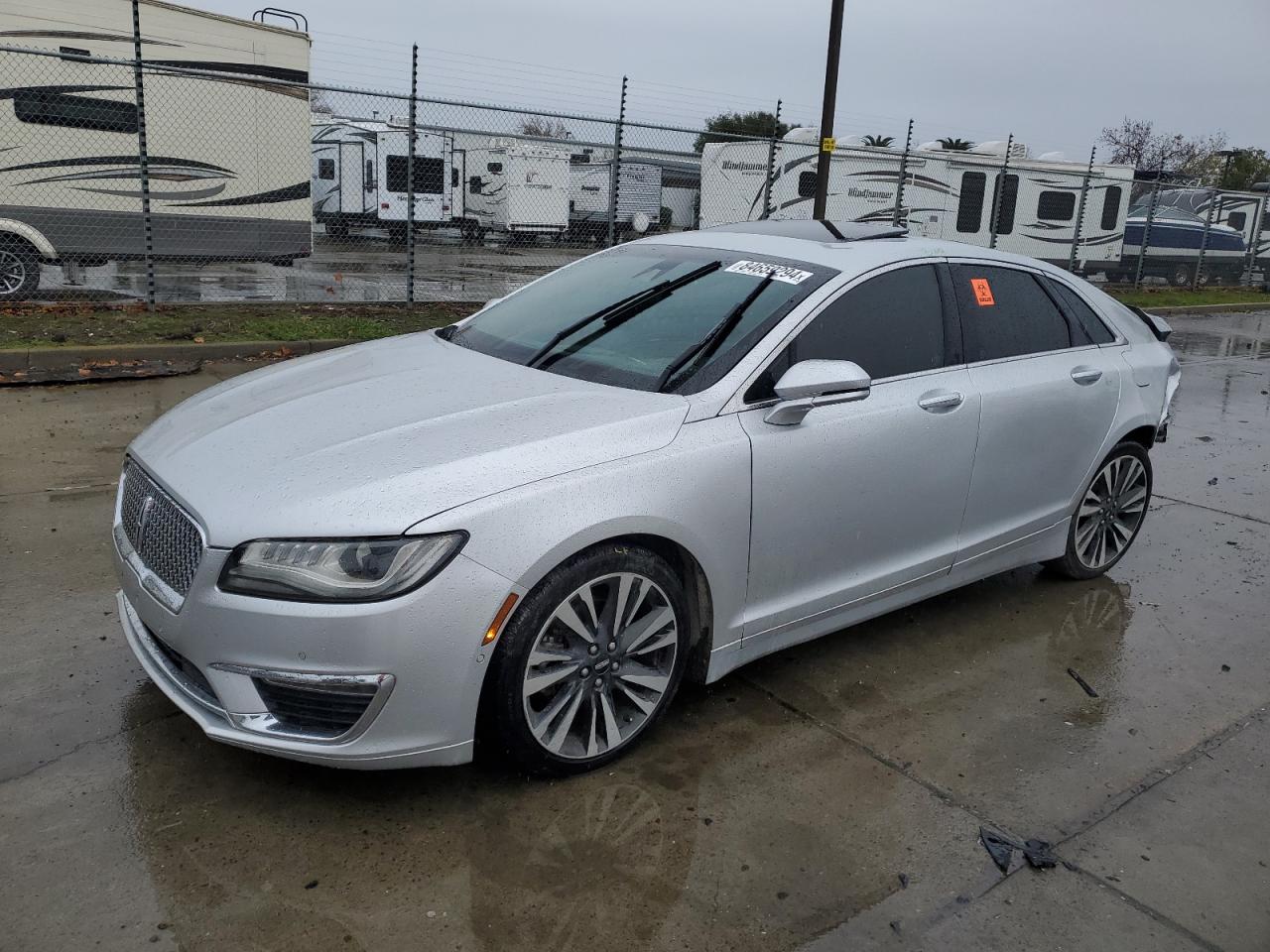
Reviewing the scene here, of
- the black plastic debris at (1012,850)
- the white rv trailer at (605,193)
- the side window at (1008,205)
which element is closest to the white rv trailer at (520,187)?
the white rv trailer at (605,193)

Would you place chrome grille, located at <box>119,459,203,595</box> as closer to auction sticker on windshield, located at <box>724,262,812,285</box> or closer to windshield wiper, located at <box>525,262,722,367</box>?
windshield wiper, located at <box>525,262,722,367</box>

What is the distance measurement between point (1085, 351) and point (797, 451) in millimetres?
1993

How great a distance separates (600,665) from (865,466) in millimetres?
1213

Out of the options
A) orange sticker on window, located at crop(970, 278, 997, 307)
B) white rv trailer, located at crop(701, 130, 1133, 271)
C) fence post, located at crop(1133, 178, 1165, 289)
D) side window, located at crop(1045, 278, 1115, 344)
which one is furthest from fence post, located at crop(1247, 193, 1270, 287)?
orange sticker on window, located at crop(970, 278, 997, 307)

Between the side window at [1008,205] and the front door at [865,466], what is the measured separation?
60.5 ft

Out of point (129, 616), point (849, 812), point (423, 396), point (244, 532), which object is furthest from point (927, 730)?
point (129, 616)

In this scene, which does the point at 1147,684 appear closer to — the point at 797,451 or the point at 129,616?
the point at 797,451

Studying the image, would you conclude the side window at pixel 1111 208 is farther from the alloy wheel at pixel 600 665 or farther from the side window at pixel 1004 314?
the alloy wheel at pixel 600 665

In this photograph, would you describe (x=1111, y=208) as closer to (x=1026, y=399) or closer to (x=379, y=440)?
(x=1026, y=399)

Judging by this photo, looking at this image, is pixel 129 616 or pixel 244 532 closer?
pixel 244 532

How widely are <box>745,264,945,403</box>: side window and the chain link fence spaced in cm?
845

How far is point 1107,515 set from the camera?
492 centimetres

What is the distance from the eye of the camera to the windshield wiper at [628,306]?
3.80 metres

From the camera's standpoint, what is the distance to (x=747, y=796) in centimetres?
310
